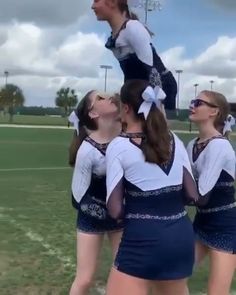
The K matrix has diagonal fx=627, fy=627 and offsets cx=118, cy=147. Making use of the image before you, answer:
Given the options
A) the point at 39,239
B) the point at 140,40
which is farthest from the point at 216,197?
the point at 39,239

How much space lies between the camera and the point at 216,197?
4.20 metres

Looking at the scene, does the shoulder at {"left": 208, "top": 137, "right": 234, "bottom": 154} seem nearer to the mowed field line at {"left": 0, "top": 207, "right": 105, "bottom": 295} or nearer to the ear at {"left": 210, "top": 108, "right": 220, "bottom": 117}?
the ear at {"left": 210, "top": 108, "right": 220, "bottom": 117}

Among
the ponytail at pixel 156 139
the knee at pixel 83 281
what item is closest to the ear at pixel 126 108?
the ponytail at pixel 156 139

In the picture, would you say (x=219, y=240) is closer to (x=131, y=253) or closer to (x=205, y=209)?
(x=205, y=209)

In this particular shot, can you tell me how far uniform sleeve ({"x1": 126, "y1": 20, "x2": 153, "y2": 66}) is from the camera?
3.62 metres

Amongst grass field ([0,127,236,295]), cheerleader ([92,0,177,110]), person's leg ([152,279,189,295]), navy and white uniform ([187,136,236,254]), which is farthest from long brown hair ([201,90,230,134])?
grass field ([0,127,236,295])

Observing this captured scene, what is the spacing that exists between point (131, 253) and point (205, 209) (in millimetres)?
1072

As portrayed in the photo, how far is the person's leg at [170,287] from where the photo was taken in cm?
340

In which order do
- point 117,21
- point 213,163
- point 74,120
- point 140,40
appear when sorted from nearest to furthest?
point 140,40 < point 117,21 < point 213,163 < point 74,120

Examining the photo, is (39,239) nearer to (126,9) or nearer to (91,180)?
(91,180)

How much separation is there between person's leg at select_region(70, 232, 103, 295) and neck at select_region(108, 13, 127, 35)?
148 centimetres

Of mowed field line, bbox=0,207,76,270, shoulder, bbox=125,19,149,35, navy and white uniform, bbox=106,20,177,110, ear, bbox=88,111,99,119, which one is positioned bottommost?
mowed field line, bbox=0,207,76,270

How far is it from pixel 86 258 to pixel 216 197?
3.32ft

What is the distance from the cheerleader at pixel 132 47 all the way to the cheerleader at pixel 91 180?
54 cm
